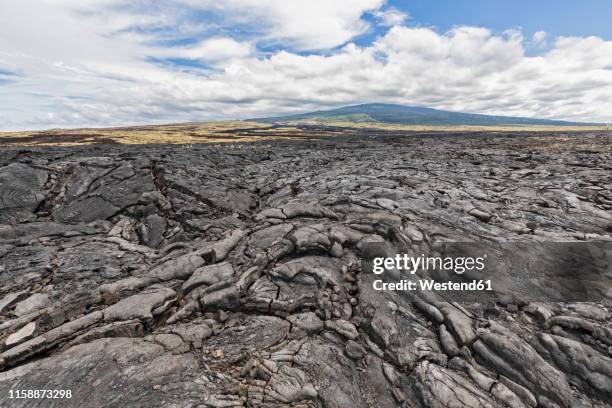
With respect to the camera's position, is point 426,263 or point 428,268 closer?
point 428,268

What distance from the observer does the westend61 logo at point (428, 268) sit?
11.5m

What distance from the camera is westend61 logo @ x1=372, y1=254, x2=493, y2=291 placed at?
11469 millimetres

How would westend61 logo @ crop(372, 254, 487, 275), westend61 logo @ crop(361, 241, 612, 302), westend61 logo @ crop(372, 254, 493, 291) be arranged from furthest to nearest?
westend61 logo @ crop(372, 254, 487, 275), westend61 logo @ crop(372, 254, 493, 291), westend61 logo @ crop(361, 241, 612, 302)

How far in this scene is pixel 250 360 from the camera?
8.52 m

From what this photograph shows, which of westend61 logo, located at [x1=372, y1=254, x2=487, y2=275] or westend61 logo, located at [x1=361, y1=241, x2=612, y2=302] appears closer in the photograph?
westend61 logo, located at [x1=361, y1=241, x2=612, y2=302]

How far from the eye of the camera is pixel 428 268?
1241cm

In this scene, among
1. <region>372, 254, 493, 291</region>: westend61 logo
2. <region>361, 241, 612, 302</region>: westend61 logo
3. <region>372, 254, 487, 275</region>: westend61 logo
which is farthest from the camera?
<region>372, 254, 487, 275</region>: westend61 logo

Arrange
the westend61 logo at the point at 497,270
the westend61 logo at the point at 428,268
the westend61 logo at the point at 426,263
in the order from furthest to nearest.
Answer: the westend61 logo at the point at 426,263, the westend61 logo at the point at 428,268, the westend61 logo at the point at 497,270

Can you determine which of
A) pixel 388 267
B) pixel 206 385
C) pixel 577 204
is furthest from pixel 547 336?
pixel 577 204

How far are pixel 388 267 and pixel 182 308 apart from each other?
8202 millimetres

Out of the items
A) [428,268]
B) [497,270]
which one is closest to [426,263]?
[428,268]

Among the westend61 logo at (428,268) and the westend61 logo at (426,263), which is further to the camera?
the westend61 logo at (426,263)

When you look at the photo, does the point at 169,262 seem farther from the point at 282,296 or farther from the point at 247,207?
the point at 247,207

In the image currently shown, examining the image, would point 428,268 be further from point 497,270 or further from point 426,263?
point 497,270
